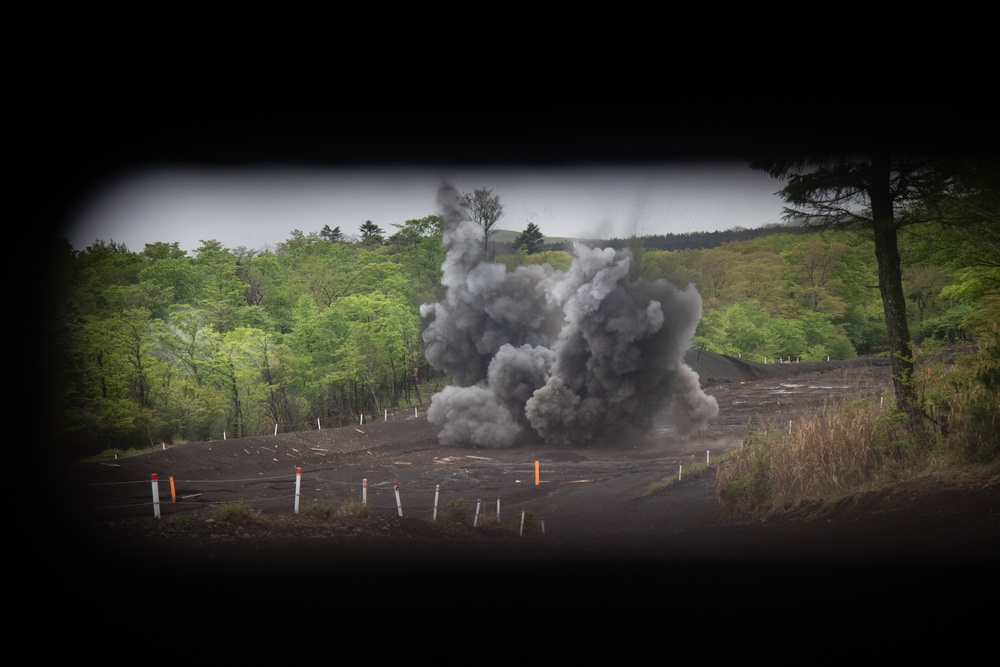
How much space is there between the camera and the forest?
22.1 m

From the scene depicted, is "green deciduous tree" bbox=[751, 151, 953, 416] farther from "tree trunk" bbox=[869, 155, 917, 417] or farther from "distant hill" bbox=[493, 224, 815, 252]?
"distant hill" bbox=[493, 224, 815, 252]

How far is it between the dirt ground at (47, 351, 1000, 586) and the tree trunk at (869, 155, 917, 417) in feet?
6.61

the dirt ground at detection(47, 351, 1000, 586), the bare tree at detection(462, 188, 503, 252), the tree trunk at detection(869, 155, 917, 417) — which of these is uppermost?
the bare tree at detection(462, 188, 503, 252)

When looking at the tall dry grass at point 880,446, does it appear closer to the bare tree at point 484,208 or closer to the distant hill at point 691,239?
the bare tree at point 484,208

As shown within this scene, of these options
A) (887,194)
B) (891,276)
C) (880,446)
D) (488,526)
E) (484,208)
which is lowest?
(488,526)

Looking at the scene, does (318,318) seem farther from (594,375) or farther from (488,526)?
(488,526)

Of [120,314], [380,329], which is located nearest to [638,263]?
[380,329]

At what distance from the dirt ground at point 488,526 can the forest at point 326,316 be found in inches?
128

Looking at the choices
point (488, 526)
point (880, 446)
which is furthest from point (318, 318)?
point (880, 446)

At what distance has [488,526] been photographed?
12234 mm

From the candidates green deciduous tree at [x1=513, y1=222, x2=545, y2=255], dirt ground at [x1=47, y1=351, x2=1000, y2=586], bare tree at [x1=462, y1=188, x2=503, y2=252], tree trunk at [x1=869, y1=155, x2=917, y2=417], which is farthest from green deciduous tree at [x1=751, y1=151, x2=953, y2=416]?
green deciduous tree at [x1=513, y1=222, x2=545, y2=255]

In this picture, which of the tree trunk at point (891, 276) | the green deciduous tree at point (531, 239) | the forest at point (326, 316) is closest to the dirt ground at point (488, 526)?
the tree trunk at point (891, 276)

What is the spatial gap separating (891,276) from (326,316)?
28.7 meters

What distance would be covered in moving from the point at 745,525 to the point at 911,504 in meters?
2.50
